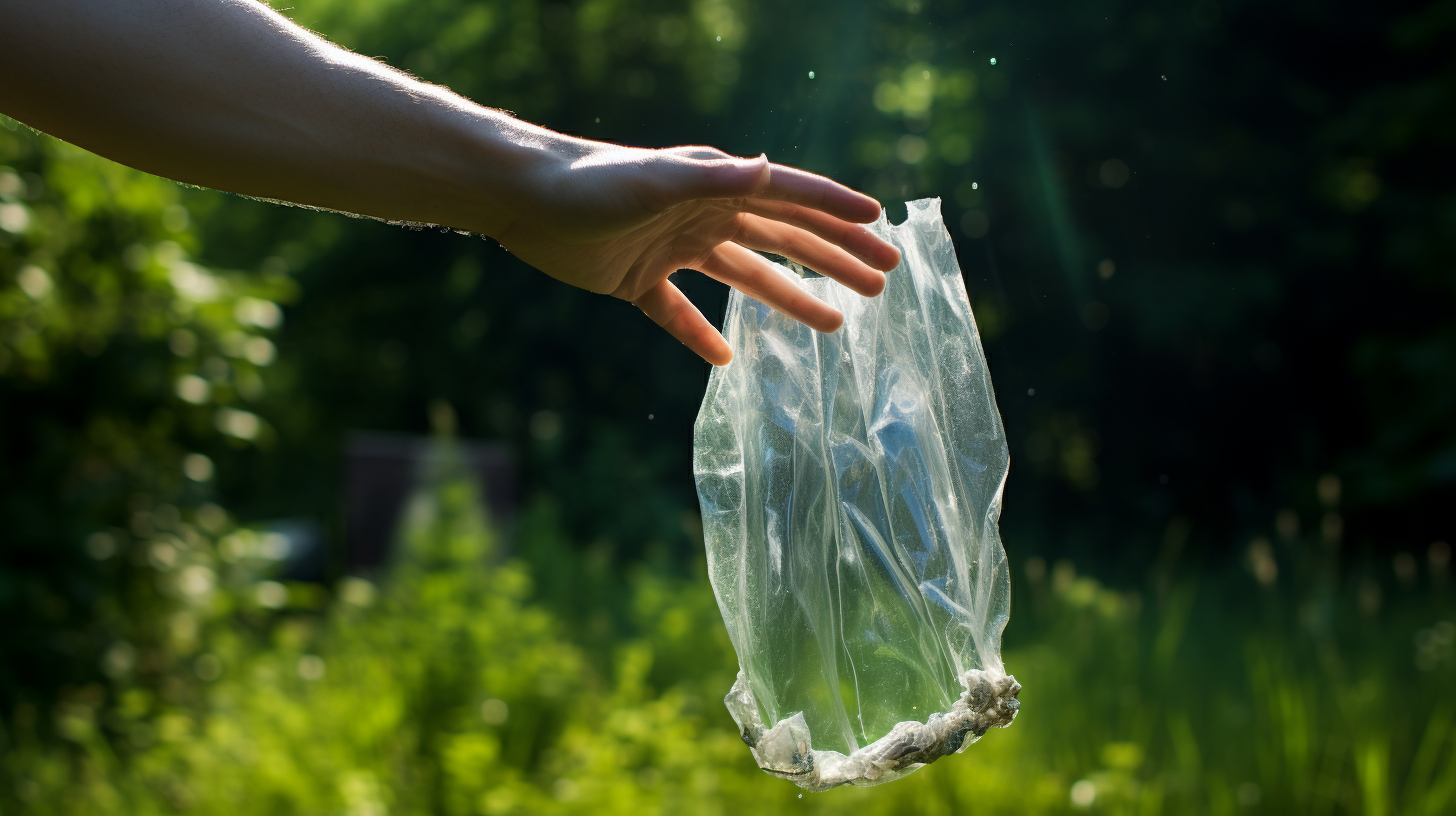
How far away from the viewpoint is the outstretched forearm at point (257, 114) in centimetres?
111

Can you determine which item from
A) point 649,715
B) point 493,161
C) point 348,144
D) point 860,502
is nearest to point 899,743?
point 860,502

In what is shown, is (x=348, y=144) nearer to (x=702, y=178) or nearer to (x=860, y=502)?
(x=702, y=178)

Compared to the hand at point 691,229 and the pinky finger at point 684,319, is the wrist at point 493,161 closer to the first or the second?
the hand at point 691,229

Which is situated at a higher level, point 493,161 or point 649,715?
point 493,161

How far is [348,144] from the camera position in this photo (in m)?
1.16

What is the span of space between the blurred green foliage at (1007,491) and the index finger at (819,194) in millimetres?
440

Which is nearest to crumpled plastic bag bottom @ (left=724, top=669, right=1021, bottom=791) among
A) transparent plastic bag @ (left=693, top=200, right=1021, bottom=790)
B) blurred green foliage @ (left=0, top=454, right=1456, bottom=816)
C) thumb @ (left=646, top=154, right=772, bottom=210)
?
transparent plastic bag @ (left=693, top=200, right=1021, bottom=790)

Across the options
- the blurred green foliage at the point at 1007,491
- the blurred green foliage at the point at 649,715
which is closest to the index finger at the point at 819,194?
the blurred green foliage at the point at 1007,491

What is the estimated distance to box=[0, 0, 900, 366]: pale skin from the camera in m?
1.10

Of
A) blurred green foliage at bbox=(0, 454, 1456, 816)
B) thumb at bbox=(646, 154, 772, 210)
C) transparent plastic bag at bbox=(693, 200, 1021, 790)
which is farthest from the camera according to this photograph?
blurred green foliage at bbox=(0, 454, 1456, 816)

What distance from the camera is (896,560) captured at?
133cm

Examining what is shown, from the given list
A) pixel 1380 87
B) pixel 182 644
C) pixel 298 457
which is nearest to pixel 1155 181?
pixel 1380 87

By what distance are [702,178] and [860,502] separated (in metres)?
0.52

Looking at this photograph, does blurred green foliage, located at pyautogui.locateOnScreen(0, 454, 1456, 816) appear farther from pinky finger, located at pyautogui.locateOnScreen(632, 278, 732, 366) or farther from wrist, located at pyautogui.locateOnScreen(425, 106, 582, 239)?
wrist, located at pyautogui.locateOnScreen(425, 106, 582, 239)
